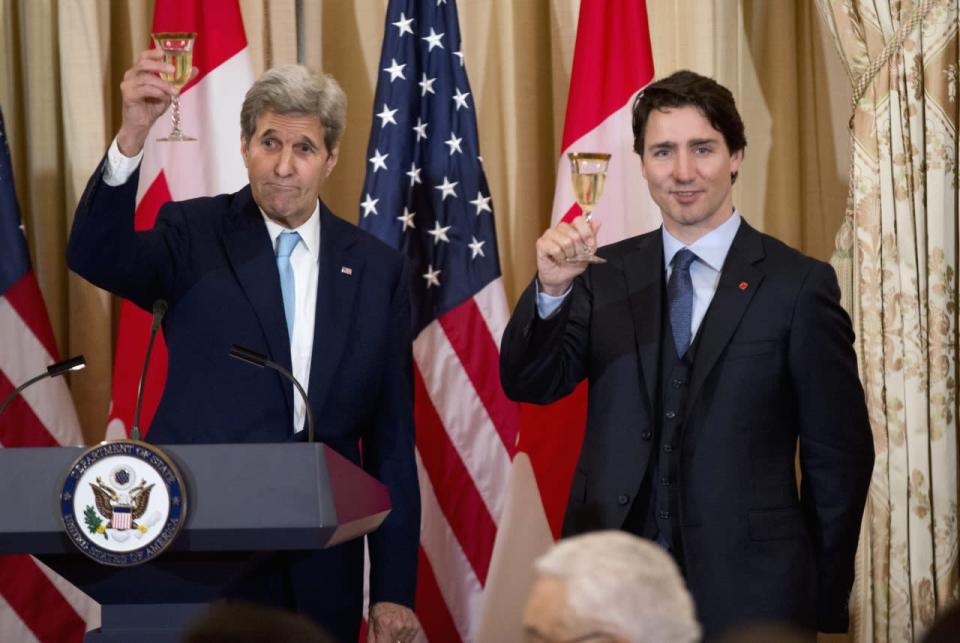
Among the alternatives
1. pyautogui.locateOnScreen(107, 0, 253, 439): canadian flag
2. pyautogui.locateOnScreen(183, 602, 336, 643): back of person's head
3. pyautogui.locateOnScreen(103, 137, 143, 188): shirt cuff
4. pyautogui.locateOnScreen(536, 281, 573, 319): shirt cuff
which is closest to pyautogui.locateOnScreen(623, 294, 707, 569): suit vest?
pyautogui.locateOnScreen(536, 281, 573, 319): shirt cuff

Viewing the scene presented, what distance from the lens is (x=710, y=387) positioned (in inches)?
118

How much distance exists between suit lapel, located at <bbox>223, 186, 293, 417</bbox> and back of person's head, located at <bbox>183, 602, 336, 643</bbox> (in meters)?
1.36

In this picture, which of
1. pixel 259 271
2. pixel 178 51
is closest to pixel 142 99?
pixel 178 51

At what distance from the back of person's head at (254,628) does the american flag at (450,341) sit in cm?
324

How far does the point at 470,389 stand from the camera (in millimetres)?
4824

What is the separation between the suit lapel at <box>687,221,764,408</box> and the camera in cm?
299

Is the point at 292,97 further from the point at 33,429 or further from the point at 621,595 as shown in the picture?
the point at 33,429

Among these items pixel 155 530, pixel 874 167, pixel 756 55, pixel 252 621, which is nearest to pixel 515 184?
pixel 756 55

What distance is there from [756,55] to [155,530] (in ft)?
12.0

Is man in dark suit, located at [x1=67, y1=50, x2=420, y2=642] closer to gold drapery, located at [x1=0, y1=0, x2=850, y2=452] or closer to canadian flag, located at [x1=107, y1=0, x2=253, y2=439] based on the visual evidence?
canadian flag, located at [x1=107, y1=0, x2=253, y2=439]

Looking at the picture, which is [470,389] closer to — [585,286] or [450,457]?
[450,457]

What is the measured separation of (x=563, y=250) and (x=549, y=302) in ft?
0.58

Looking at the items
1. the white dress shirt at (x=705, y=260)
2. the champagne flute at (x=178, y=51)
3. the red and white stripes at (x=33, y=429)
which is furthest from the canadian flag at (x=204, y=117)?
the white dress shirt at (x=705, y=260)

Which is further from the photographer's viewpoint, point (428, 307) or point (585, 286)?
point (428, 307)
